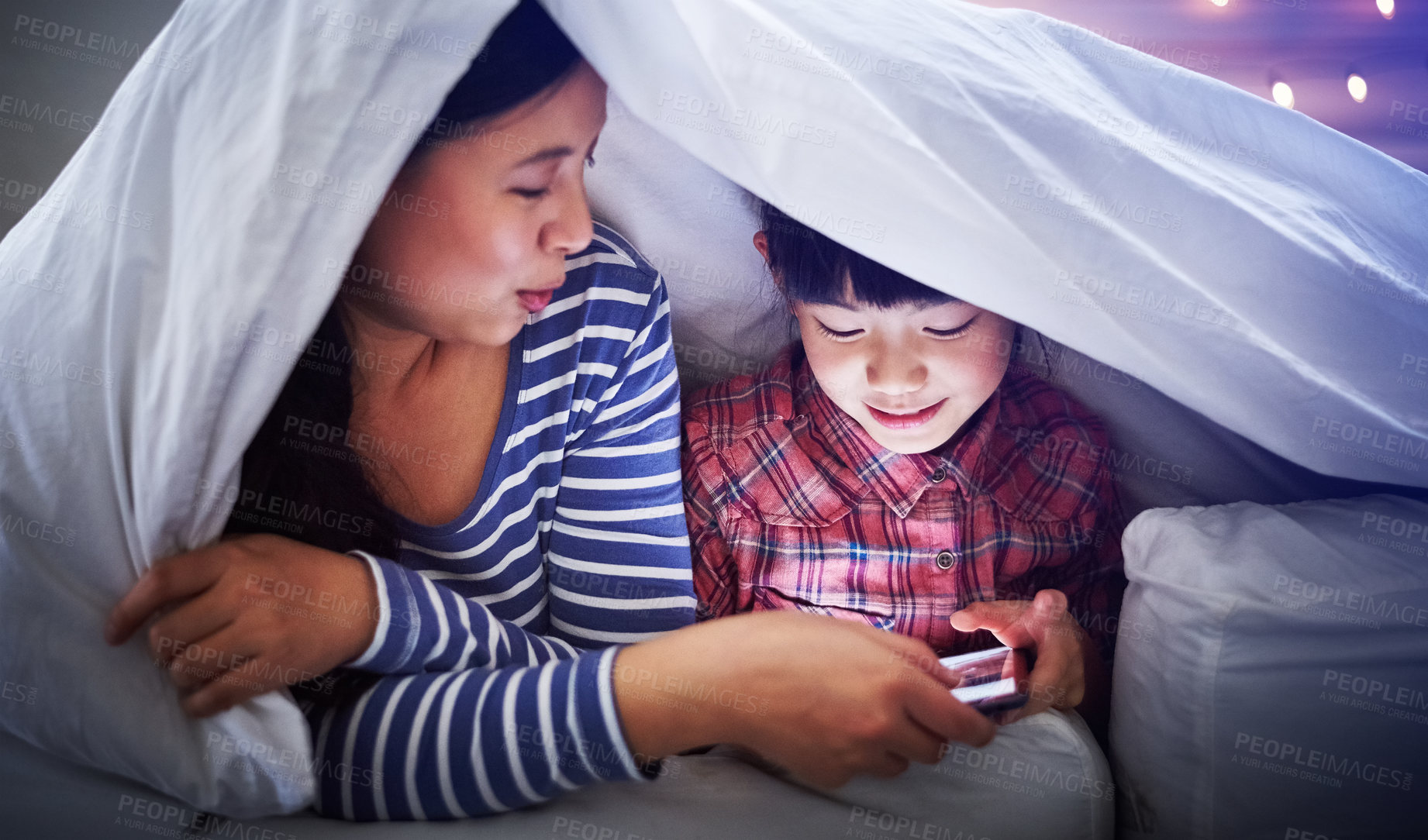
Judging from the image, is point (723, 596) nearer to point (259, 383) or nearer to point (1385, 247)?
point (259, 383)

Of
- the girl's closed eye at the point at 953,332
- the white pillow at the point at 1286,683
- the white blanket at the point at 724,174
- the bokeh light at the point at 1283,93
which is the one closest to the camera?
the white blanket at the point at 724,174

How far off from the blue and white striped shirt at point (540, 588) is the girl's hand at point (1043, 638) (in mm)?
244

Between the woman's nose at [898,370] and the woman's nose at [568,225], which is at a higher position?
the woman's nose at [568,225]

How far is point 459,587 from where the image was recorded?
0.67 m

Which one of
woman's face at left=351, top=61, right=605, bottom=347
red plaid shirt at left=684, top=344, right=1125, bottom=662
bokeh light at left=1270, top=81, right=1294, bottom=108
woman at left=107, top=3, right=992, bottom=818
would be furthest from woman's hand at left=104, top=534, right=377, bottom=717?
bokeh light at left=1270, top=81, right=1294, bottom=108

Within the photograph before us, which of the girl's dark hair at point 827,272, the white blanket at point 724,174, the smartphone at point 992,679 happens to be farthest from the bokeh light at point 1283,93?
the smartphone at point 992,679

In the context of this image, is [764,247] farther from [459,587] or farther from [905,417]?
[459,587]

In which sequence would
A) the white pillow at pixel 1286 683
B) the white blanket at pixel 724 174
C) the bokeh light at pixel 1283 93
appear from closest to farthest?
the white blanket at pixel 724 174
the white pillow at pixel 1286 683
the bokeh light at pixel 1283 93

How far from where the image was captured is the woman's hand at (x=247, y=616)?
1.60ft

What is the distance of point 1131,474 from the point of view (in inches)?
30.6

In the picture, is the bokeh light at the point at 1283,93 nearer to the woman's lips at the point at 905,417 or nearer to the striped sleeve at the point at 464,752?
the woman's lips at the point at 905,417

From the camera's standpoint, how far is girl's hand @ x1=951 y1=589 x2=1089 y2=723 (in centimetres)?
66

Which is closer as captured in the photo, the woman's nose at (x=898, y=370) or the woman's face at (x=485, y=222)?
the woman's face at (x=485, y=222)

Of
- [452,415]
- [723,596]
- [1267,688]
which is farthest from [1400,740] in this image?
[452,415]
